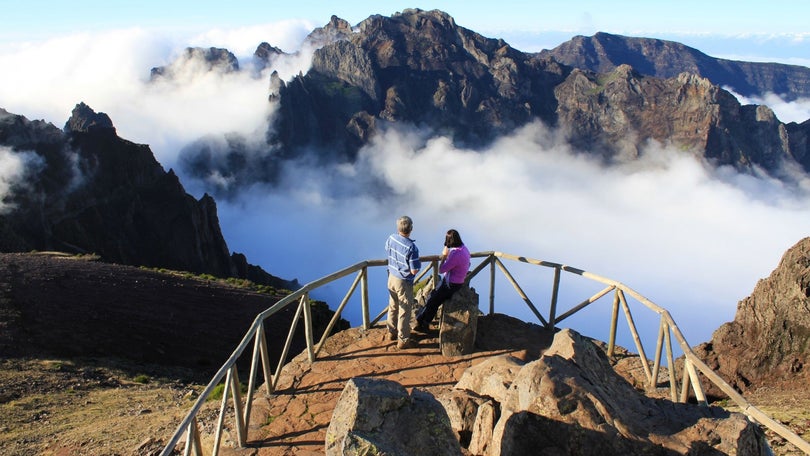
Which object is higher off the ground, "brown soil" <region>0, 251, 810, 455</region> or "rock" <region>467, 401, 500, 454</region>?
"rock" <region>467, 401, 500, 454</region>

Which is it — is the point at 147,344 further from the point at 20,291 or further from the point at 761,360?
the point at 761,360

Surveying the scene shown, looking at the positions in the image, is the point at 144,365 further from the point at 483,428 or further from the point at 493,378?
the point at 483,428

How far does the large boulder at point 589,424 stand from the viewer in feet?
24.4

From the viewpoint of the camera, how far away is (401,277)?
12109 millimetres

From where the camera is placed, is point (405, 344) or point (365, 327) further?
point (365, 327)

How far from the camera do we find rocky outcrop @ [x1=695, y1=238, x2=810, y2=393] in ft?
56.8

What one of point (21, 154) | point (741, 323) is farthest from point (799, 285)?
point (21, 154)

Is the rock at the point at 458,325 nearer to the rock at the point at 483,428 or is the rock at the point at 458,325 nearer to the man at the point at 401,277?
the man at the point at 401,277

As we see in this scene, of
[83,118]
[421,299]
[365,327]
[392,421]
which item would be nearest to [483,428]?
[392,421]

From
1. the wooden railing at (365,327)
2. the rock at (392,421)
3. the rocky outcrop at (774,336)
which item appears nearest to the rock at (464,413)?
the rock at (392,421)

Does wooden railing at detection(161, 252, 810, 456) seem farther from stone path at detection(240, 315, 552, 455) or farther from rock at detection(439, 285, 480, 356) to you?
rock at detection(439, 285, 480, 356)

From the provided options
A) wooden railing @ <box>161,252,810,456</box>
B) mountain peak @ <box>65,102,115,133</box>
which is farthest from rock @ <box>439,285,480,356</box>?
mountain peak @ <box>65,102,115,133</box>

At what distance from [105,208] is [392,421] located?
247ft

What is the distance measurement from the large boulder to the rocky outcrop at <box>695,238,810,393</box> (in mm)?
11256
